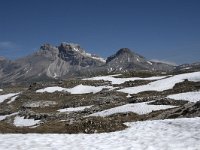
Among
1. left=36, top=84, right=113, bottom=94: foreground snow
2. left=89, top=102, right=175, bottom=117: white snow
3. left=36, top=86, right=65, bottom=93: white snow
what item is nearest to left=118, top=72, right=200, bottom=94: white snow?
left=36, top=84, right=113, bottom=94: foreground snow

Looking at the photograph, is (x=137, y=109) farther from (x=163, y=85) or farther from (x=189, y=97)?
(x=163, y=85)

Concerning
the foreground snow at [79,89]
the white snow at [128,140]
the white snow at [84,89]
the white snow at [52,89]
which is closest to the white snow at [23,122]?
the white snow at [84,89]

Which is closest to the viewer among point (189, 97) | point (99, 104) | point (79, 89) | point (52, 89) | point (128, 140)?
point (128, 140)

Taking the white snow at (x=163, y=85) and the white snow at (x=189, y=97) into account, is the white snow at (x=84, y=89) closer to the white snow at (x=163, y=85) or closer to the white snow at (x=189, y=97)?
the white snow at (x=163, y=85)

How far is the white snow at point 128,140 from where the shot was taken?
19.3 metres

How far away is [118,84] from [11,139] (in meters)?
71.7

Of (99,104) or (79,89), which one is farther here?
(79,89)

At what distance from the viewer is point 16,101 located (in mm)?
87875

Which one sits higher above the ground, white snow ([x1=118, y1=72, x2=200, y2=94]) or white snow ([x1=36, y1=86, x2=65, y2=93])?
white snow ([x1=36, y1=86, x2=65, y2=93])

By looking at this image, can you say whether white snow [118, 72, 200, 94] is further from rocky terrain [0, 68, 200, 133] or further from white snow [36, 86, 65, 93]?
white snow [36, 86, 65, 93]

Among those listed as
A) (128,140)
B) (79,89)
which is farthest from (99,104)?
(128,140)

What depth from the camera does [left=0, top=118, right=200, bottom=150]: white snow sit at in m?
19.3

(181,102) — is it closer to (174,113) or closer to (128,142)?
(174,113)

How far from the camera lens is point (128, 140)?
70.9 feet
